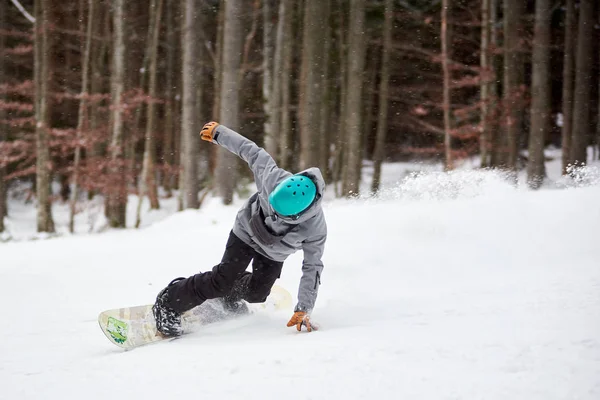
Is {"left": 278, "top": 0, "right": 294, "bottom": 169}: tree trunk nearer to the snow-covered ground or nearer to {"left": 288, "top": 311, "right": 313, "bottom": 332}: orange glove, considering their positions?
the snow-covered ground

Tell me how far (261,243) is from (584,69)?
42.3ft

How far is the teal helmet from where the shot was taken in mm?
3543

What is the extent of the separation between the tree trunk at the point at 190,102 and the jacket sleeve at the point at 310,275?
7568 millimetres

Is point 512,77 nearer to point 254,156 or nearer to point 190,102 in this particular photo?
point 190,102

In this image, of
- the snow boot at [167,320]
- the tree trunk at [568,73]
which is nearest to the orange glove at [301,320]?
the snow boot at [167,320]

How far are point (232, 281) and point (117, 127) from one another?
980 cm

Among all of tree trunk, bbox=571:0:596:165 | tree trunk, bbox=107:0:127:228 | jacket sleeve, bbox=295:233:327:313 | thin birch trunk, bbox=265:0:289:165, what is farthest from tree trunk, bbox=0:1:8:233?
tree trunk, bbox=571:0:596:165

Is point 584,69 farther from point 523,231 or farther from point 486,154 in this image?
point 523,231

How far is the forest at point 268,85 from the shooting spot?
10.9 meters

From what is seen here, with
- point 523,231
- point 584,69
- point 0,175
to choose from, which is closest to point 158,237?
point 523,231

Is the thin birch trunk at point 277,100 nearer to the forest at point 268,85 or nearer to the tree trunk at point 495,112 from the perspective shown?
the forest at point 268,85

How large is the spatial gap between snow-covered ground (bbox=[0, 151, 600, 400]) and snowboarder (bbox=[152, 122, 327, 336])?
0.27 metres

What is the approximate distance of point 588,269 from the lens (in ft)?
15.7

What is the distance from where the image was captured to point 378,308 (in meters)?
4.44
